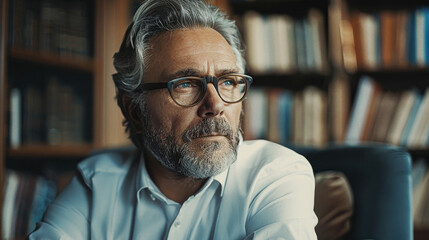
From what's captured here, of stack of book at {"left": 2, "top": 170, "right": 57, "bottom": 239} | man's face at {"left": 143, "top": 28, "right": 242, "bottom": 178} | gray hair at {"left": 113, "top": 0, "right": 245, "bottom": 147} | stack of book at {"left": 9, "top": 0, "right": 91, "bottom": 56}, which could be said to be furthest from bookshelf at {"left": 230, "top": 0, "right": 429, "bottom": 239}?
man's face at {"left": 143, "top": 28, "right": 242, "bottom": 178}

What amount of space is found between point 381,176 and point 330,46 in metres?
1.33

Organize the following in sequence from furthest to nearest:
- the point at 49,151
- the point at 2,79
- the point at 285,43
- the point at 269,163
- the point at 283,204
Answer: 1. the point at 285,43
2. the point at 49,151
3. the point at 2,79
4. the point at 269,163
5. the point at 283,204

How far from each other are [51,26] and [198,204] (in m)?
1.44

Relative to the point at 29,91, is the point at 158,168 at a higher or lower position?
lower

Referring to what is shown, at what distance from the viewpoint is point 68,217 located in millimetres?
1164

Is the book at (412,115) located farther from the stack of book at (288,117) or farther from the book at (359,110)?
the stack of book at (288,117)

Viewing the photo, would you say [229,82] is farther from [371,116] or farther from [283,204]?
[371,116]

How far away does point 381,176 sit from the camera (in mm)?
1127

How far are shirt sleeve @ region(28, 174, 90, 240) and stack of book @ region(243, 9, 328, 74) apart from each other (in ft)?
4.79

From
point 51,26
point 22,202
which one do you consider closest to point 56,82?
point 51,26

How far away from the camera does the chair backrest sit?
3.54 ft

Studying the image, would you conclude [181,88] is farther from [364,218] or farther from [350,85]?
[350,85]

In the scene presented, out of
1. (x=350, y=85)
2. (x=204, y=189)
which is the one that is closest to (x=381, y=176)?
(x=204, y=189)

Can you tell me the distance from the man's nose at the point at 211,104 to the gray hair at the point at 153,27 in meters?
0.19
